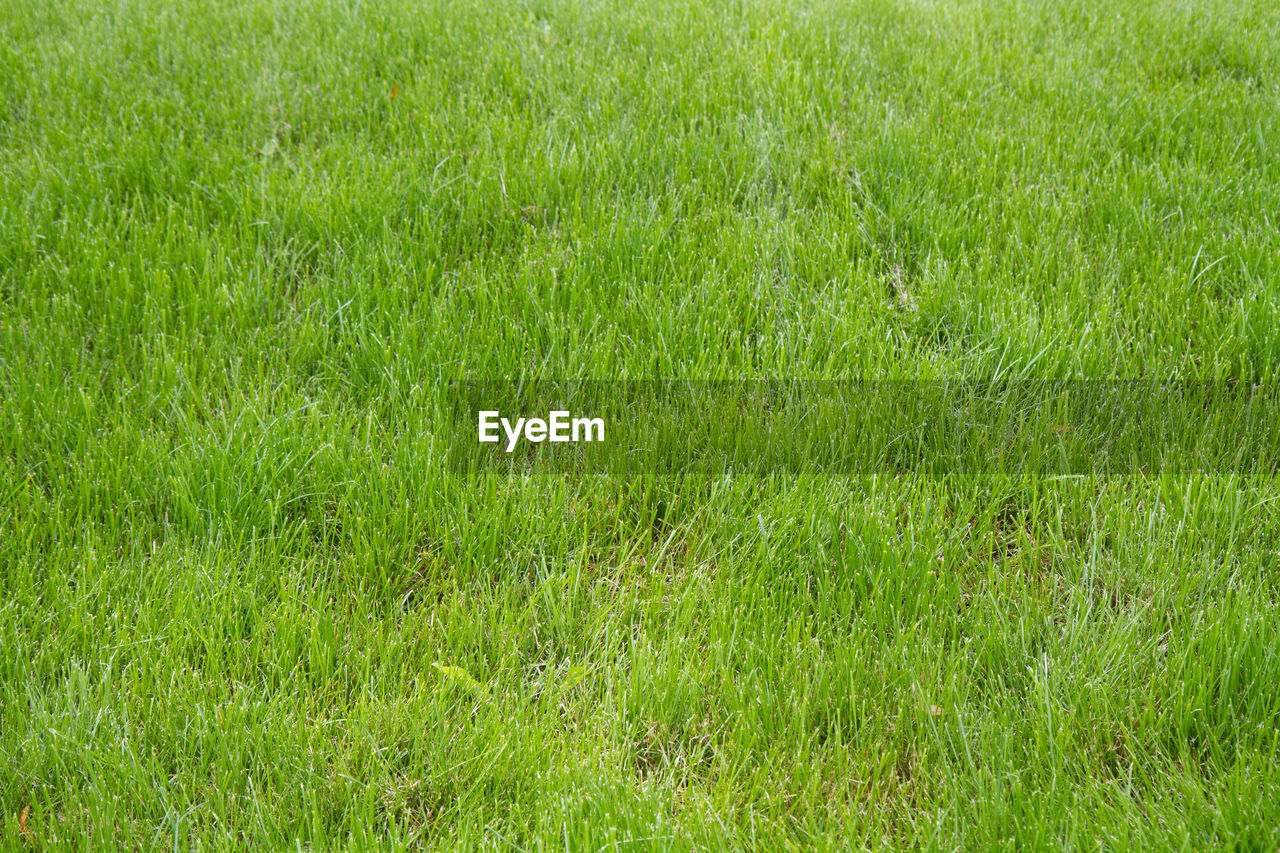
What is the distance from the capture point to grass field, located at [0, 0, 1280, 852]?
83.3 inches

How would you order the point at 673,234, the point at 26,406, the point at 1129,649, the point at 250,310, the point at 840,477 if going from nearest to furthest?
the point at 1129,649 < the point at 840,477 < the point at 26,406 < the point at 250,310 < the point at 673,234

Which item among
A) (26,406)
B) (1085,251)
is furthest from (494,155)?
(1085,251)

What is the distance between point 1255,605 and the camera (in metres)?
2.35

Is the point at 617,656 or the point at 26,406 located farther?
the point at 26,406

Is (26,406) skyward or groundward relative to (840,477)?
skyward

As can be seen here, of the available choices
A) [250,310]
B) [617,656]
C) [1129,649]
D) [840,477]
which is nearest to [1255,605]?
[1129,649]

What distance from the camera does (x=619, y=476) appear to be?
9.55 ft

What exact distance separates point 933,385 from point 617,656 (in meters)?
1.45

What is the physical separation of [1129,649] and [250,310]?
3.10 metres

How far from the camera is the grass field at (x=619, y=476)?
6.94ft

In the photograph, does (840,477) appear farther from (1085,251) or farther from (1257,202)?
(1257,202)

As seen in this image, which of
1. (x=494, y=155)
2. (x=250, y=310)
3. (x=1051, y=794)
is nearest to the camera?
(x=1051, y=794)

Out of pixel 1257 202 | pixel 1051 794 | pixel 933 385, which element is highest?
pixel 1257 202

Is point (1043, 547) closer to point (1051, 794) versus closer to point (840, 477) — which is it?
point (840, 477)
